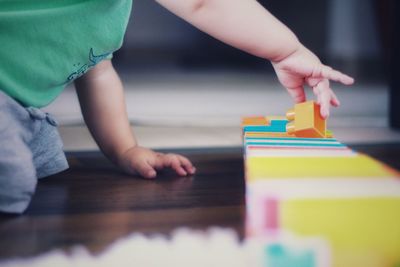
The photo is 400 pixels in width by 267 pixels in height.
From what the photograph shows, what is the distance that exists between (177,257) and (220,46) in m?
1.42

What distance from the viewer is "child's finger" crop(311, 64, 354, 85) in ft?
2.29

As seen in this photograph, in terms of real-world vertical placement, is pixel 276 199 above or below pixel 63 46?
below

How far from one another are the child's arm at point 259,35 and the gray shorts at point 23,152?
23 cm

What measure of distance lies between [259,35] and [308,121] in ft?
0.41

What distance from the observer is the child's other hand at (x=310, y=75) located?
709 millimetres

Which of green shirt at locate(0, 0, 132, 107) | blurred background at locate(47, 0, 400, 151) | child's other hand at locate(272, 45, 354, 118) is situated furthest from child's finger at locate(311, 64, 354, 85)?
blurred background at locate(47, 0, 400, 151)

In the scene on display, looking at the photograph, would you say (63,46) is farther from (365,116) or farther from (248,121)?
(365,116)

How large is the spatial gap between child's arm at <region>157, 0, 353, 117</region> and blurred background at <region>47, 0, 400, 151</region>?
1.92ft

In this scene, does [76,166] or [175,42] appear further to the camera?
[175,42]

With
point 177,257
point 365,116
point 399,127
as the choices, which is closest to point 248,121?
point 177,257

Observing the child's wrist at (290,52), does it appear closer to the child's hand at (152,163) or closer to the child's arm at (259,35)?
the child's arm at (259,35)

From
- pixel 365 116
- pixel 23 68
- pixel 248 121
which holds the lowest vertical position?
pixel 365 116

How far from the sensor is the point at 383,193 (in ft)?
1.37

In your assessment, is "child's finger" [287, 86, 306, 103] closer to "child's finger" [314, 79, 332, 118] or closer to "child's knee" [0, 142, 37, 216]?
"child's finger" [314, 79, 332, 118]
